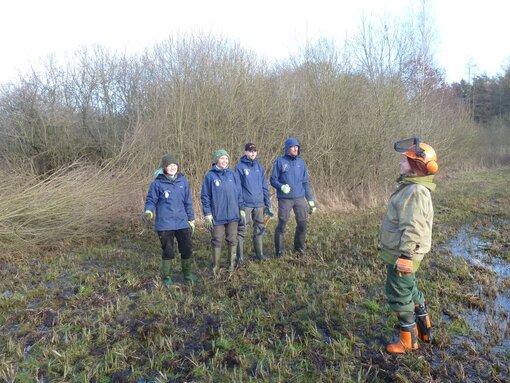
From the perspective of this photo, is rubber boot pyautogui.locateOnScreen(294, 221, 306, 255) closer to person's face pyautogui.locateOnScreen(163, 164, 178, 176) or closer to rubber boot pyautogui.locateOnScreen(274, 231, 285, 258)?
rubber boot pyautogui.locateOnScreen(274, 231, 285, 258)

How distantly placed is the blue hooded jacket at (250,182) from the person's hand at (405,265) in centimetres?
315

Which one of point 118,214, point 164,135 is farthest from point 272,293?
point 164,135

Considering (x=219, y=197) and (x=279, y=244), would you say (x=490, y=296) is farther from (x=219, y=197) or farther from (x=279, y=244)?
(x=219, y=197)

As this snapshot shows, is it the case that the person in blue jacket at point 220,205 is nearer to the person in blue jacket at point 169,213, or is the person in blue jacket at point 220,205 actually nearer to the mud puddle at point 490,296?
the person in blue jacket at point 169,213

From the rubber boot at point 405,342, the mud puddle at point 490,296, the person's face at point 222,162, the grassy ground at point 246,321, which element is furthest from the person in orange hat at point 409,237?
the person's face at point 222,162

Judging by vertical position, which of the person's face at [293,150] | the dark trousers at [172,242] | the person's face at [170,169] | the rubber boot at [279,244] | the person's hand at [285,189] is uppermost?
the person's face at [293,150]

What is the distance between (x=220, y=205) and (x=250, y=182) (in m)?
0.82

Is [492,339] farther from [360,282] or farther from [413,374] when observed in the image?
[360,282]

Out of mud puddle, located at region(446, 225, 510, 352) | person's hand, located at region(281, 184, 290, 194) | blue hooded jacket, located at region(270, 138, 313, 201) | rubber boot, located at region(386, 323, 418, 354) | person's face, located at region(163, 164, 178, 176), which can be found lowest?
mud puddle, located at region(446, 225, 510, 352)

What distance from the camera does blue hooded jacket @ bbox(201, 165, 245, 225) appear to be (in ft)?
16.8

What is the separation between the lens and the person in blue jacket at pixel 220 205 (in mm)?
5109

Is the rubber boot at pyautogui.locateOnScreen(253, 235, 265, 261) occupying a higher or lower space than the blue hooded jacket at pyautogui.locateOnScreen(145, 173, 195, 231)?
lower

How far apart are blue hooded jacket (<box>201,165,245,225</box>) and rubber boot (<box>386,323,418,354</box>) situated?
2807 mm

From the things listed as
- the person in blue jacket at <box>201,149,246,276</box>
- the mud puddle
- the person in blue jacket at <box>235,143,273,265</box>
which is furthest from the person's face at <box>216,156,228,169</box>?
the mud puddle
